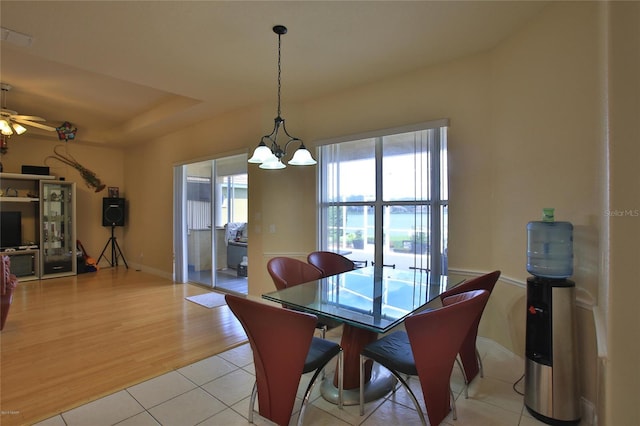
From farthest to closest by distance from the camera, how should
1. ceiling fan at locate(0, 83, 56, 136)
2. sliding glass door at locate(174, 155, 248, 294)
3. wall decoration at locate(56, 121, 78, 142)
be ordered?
1. wall decoration at locate(56, 121, 78, 142)
2. sliding glass door at locate(174, 155, 248, 294)
3. ceiling fan at locate(0, 83, 56, 136)

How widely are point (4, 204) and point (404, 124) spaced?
722 centimetres

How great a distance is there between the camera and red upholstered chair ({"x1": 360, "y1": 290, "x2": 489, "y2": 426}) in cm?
163

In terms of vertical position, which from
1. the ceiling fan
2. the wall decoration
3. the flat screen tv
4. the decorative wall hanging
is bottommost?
the flat screen tv

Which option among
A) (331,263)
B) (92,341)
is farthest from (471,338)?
(92,341)

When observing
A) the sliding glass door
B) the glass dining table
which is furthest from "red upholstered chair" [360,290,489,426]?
the sliding glass door

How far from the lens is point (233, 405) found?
2.14 metres

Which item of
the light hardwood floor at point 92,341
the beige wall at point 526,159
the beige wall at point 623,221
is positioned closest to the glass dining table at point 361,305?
the beige wall at point 526,159

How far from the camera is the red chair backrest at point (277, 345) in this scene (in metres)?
1.64

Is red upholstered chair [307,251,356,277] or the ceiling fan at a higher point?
the ceiling fan

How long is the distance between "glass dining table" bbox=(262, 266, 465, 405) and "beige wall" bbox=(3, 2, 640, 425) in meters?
0.76

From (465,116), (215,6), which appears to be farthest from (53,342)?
(465,116)

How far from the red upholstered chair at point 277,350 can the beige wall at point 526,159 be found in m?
1.44

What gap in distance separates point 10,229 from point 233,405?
6224 millimetres

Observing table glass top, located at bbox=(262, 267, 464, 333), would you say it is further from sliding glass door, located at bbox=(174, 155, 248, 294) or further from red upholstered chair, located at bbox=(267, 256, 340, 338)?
sliding glass door, located at bbox=(174, 155, 248, 294)
